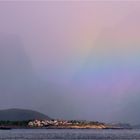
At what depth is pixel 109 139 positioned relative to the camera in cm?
8744

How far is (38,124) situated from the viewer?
15012 centimetres

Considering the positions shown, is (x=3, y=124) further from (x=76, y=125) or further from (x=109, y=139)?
(x=109, y=139)

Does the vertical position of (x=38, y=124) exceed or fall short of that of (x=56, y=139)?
it exceeds it

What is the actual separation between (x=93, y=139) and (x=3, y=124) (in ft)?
221

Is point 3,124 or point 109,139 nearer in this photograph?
point 109,139

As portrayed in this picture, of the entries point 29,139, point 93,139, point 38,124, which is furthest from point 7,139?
point 38,124

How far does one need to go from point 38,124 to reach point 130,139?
65285 mm

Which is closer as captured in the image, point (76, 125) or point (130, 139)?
point (130, 139)

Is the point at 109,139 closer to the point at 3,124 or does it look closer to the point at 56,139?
the point at 56,139

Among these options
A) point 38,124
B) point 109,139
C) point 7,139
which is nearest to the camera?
point 7,139

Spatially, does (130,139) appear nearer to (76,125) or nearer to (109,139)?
(109,139)

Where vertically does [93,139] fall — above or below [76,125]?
below

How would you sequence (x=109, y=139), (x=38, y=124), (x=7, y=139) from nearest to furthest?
(x=7, y=139)
(x=109, y=139)
(x=38, y=124)

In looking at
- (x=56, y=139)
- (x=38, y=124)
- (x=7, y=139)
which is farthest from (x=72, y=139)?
(x=38, y=124)
